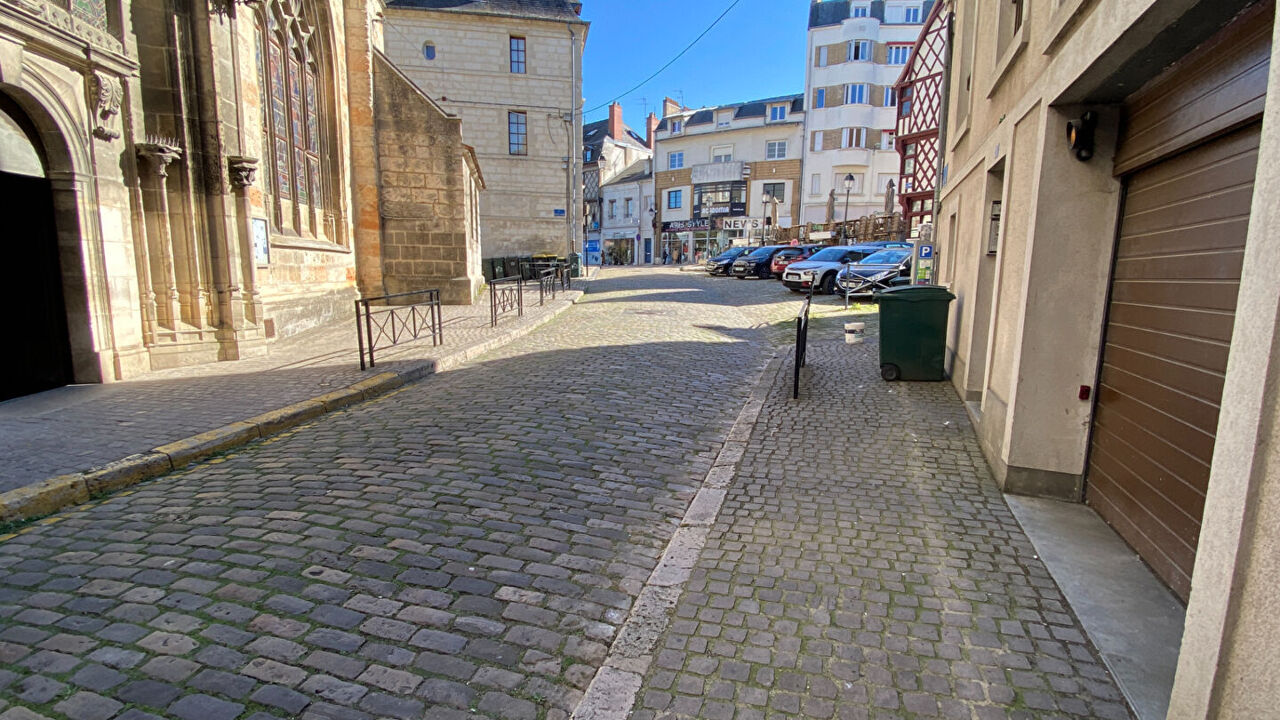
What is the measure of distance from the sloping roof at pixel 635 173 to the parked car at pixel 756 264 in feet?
107

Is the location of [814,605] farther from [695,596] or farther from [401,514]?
[401,514]

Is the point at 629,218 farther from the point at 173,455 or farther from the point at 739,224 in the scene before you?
the point at 173,455

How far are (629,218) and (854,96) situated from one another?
23.8 m

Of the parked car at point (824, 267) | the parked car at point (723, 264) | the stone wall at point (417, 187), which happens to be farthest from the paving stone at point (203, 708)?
the parked car at point (723, 264)

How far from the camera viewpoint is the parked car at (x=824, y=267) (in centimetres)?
2033

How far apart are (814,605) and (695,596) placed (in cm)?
58

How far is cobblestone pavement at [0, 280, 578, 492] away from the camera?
495cm

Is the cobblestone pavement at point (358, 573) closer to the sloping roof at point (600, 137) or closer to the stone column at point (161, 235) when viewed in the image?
the stone column at point (161, 235)

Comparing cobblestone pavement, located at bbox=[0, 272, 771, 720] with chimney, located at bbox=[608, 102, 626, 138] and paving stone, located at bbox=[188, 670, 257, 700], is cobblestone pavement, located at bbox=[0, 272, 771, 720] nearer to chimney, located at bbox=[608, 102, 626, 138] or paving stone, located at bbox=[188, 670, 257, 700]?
paving stone, located at bbox=[188, 670, 257, 700]

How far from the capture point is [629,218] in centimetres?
6200

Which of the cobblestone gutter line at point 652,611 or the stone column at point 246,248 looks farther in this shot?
the stone column at point 246,248

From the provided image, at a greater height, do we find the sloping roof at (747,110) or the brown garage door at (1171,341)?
the sloping roof at (747,110)

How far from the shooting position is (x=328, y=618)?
2.83 metres

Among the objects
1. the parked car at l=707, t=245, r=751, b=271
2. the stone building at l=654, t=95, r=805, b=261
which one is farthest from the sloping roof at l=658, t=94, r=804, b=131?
the parked car at l=707, t=245, r=751, b=271
